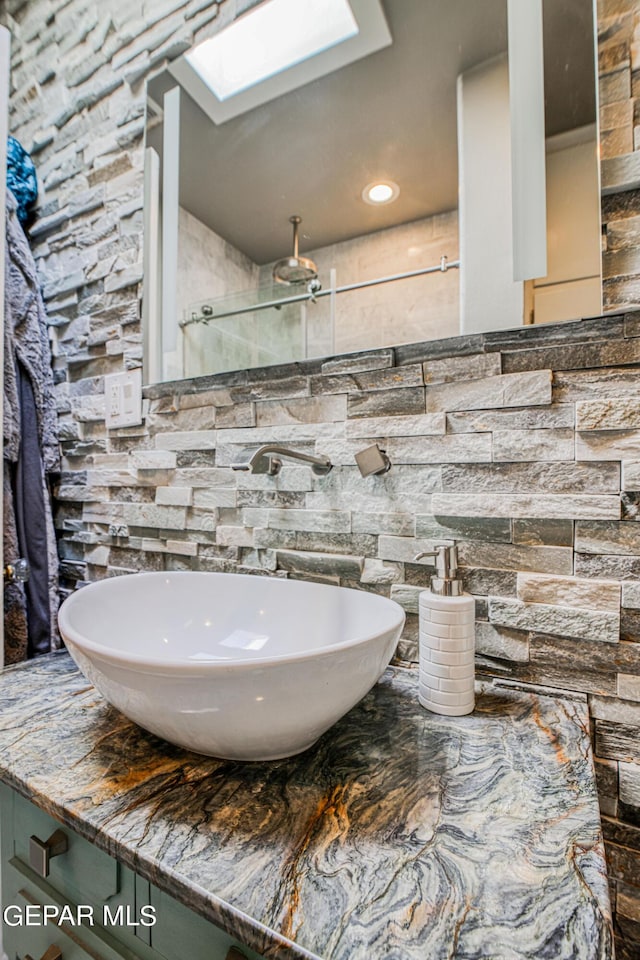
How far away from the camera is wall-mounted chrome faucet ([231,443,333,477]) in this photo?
0.85 metres

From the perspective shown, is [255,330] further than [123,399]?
No

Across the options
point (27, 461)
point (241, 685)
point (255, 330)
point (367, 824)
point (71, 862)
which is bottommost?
point (71, 862)

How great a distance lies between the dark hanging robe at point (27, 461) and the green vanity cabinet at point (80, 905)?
72 cm

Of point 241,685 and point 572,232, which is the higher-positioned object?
point 572,232

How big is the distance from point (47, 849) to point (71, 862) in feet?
0.10

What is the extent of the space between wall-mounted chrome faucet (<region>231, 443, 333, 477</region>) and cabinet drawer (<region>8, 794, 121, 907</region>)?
54 centimetres

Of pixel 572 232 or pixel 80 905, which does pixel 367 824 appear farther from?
pixel 572 232

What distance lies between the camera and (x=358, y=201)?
95 cm

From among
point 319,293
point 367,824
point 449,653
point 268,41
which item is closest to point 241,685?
point 367,824

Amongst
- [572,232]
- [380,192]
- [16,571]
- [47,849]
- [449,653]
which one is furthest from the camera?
[16,571]

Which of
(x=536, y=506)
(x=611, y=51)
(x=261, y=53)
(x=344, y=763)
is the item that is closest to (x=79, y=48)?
(x=261, y=53)

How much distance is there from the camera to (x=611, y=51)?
730mm

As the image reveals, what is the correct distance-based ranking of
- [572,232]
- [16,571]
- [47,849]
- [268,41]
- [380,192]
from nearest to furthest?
[47,849], [572,232], [380,192], [268,41], [16,571]

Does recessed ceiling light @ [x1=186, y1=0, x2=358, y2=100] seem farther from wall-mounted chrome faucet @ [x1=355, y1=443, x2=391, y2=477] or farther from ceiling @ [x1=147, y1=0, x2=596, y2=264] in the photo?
wall-mounted chrome faucet @ [x1=355, y1=443, x2=391, y2=477]
